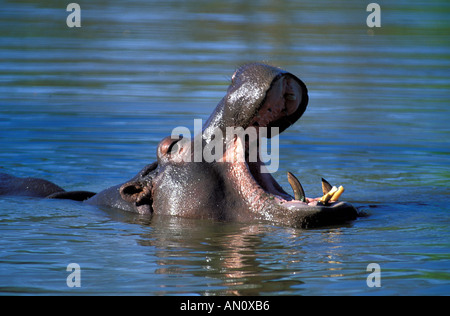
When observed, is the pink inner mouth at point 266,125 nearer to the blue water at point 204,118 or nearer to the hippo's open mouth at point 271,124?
the hippo's open mouth at point 271,124

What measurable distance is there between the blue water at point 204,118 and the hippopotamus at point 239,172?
0.35 ft

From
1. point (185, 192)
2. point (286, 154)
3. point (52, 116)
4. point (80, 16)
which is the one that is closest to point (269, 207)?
point (185, 192)

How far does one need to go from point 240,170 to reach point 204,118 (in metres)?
4.61

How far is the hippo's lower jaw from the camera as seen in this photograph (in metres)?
5.92

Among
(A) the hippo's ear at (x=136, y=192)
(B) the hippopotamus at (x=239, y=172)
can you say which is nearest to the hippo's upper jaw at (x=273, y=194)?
(B) the hippopotamus at (x=239, y=172)

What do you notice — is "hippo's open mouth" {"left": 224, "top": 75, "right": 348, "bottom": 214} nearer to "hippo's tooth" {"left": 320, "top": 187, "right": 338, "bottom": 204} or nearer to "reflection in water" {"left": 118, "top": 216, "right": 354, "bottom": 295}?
"hippo's tooth" {"left": 320, "top": 187, "right": 338, "bottom": 204}

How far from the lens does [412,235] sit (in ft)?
19.5

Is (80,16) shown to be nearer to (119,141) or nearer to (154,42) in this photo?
(154,42)

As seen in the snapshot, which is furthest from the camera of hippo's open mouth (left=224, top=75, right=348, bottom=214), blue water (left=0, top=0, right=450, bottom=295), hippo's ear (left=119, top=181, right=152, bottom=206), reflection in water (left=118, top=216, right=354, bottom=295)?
hippo's ear (left=119, top=181, right=152, bottom=206)

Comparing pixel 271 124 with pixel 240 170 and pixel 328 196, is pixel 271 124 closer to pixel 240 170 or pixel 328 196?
pixel 240 170

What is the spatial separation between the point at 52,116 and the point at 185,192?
5231 millimetres

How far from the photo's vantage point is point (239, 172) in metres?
6.01

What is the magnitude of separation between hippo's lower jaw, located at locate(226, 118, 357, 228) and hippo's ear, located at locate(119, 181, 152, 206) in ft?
2.31

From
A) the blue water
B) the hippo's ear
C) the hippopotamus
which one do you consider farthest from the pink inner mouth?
the hippo's ear
